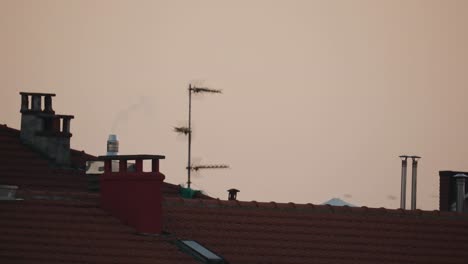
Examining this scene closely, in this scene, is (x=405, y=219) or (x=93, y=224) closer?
(x=93, y=224)

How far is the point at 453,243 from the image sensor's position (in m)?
49.9

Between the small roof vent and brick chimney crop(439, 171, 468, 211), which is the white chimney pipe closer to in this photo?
the small roof vent

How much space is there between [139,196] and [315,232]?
526 cm

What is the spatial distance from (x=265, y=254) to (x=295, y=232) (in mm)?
2203

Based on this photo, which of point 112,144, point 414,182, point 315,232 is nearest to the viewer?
point 315,232

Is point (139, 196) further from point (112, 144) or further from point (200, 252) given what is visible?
point (112, 144)

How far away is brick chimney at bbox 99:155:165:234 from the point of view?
45969mm

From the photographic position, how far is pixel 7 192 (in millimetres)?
45906

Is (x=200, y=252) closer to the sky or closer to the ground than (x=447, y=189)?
closer to the ground

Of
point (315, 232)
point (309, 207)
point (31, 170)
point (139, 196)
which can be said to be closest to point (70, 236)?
point (139, 196)

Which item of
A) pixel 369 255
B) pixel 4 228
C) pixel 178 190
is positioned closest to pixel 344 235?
pixel 369 255

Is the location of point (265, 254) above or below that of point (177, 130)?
below

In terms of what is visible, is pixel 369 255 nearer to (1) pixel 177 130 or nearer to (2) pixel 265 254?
(2) pixel 265 254

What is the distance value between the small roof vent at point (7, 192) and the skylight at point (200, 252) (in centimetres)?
431
